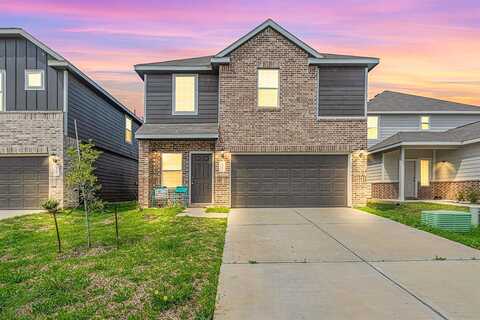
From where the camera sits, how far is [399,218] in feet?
41.7

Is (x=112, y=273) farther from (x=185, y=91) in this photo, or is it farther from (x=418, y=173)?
(x=418, y=173)

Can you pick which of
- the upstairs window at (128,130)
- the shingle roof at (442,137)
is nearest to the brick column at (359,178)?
the shingle roof at (442,137)

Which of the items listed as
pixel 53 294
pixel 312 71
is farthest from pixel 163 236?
pixel 312 71

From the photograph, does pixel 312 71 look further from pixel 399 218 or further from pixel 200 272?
pixel 200 272

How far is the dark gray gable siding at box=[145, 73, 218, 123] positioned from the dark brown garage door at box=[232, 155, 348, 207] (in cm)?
226

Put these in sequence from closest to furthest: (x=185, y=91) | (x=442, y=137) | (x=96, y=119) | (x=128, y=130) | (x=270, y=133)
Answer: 1. (x=270, y=133)
2. (x=185, y=91)
3. (x=96, y=119)
4. (x=442, y=137)
5. (x=128, y=130)

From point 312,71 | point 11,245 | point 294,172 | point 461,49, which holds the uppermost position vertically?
point 461,49

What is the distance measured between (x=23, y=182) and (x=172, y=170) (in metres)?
6.18

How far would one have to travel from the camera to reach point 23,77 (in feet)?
52.5

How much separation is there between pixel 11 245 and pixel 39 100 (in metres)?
9.29

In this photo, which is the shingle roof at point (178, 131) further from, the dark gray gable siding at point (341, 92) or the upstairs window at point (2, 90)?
the upstairs window at point (2, 90)

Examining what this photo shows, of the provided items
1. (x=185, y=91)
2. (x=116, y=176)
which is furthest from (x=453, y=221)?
(x=116, y=176)

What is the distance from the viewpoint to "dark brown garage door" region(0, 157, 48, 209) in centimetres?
1589

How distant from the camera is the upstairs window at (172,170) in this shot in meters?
16.3
